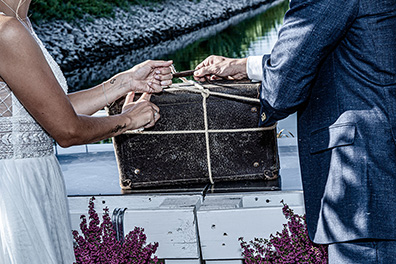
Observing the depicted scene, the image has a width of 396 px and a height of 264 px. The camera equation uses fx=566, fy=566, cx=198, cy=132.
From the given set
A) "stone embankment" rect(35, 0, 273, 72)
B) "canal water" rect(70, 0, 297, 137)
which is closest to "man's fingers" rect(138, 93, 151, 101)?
"canal water" rect(70, 0, 297, 137)

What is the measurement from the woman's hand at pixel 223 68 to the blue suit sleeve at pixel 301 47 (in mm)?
542

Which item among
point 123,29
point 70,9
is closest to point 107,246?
point 70,9

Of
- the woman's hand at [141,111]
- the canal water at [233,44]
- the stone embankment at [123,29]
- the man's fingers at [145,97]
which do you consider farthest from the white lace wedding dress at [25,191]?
the stone embankment at [123,29]

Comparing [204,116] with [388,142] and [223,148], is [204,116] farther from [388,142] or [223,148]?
[388,142]

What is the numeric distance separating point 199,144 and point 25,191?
0.70 metres

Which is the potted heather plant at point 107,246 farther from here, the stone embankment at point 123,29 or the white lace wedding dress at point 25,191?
the stone embankment at point 123,29

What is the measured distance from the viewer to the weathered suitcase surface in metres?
1.92

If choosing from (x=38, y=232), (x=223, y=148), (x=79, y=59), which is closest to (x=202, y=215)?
(x=223, y=148)

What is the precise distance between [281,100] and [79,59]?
13.5 m

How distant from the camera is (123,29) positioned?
18094 mm

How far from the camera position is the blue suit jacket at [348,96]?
1.23m

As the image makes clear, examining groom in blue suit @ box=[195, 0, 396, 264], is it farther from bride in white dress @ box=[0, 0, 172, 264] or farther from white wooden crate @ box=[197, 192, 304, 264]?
bride in white dress @ box=[0, 0, 172, 264]

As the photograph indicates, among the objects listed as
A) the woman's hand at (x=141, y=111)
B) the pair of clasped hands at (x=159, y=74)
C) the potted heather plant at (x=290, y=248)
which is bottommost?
the potted heather plant at (x=290, y=248)

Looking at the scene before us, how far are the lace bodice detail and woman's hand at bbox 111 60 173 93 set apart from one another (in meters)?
0.44
